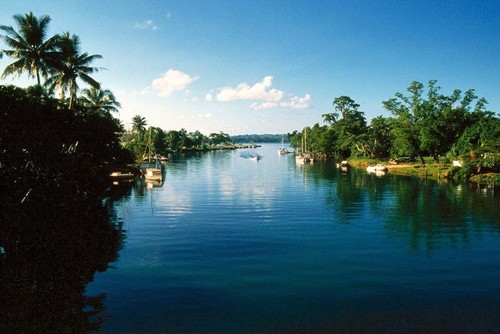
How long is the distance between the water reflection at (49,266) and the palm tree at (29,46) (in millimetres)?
27411

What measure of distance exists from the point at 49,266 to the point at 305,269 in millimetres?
15500

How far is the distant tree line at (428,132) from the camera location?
2542 inches

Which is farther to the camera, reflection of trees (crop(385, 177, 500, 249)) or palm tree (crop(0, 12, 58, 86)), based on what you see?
palm tree (crop(0, 12, 58, 86))

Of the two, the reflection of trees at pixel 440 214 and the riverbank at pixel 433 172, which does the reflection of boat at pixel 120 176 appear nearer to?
the reflection of trees at pixel 440 214

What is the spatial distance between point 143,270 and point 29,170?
8599mm

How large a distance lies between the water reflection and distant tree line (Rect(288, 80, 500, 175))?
63022 mm

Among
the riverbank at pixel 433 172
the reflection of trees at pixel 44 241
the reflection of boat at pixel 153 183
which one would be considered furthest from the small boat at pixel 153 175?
the riverbank at pixel 433 172

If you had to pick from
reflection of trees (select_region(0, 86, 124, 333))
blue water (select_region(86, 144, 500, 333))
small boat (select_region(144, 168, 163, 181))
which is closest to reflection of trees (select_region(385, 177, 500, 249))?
blue water (select_region(86, 144, 500, 333))

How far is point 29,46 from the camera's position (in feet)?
144

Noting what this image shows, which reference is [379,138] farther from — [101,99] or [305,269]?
[305,269]

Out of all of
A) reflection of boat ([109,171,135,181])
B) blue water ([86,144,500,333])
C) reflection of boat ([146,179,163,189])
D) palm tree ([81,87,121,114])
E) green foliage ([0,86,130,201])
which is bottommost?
blue water ([86,144,500,333])

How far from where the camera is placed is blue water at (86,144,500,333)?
15.6m

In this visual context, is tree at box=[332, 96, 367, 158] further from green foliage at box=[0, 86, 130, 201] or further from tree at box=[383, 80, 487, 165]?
green foliage at box=[0, 86, 130, 201]

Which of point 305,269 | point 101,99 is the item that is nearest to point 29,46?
point 101,99
